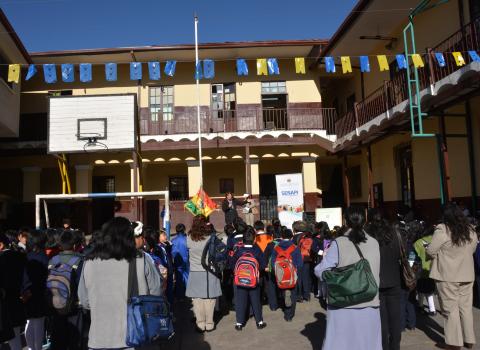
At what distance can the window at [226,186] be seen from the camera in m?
20.1

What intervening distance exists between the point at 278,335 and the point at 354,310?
2549mm

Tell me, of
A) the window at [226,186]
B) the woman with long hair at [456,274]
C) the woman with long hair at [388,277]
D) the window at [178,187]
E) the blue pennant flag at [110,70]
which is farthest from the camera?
the window at [178,187]

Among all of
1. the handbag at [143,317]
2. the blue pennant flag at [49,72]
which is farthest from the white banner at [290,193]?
the handbag at [143,317]

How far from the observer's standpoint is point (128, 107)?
13180 mm

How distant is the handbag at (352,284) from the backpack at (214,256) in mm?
2696

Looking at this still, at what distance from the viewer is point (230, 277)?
318 inches

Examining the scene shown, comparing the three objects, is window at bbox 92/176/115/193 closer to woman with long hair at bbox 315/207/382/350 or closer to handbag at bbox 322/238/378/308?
woman with long hair at bbox 315/207/382/350

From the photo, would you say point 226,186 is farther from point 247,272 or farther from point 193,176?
point 247,272

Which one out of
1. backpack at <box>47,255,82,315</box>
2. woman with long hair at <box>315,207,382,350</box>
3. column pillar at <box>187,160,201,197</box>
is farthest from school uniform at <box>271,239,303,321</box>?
column pillar at <box>187,160,201,197</box>

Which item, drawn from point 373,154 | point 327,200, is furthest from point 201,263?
point 327,200

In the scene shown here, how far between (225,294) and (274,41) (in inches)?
475

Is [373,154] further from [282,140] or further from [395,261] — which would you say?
[395,261]

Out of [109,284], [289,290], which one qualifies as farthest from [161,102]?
[109,284]

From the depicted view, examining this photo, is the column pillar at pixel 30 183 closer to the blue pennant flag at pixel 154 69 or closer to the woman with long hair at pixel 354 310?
the blue pennant flag at pixel 154 69
